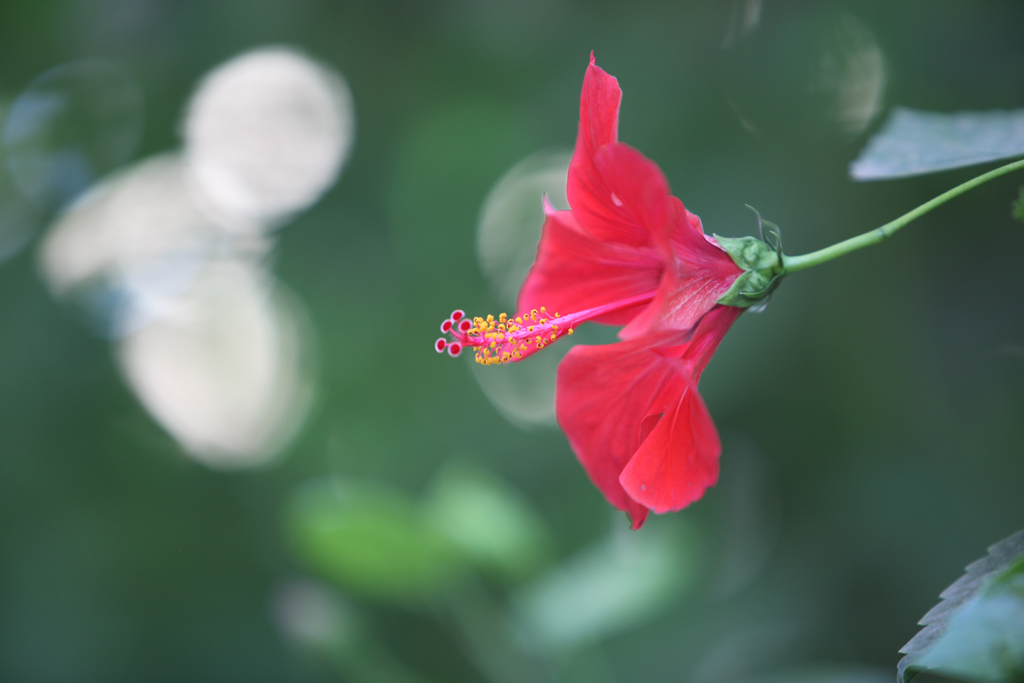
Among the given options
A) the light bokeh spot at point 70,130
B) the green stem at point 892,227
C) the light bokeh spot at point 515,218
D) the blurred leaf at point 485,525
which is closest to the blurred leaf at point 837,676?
the blurred leaf at point 485,525

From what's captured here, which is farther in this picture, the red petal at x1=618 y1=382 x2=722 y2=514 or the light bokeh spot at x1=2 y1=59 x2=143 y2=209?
the light bokeh spot at x1=2 y1=59 x2=143 y2=209

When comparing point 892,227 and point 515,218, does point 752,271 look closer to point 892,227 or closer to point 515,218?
point 892,227

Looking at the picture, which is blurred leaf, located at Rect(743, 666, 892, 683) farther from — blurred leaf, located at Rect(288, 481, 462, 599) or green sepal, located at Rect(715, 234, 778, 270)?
green sepal, located at Rect(715, 234, 778, 270)

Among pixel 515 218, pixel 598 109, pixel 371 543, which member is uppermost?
pixel 515 218

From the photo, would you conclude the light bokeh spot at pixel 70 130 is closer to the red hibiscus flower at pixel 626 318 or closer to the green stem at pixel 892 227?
the red hibiscus flower at pixel 626 318

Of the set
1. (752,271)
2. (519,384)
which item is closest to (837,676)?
(752,271)

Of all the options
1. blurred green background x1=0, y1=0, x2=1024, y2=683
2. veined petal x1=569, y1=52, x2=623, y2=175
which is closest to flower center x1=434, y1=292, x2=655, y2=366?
veined petal x1=569, y1=52, x2=623, y2=175

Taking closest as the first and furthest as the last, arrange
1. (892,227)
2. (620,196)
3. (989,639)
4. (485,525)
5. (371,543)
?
(989,639), (892,227), (620,196), (371,543), (485,525)
